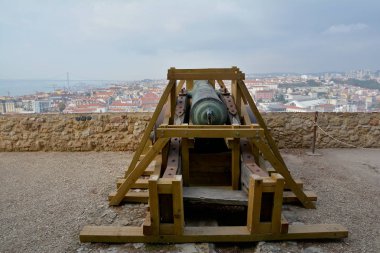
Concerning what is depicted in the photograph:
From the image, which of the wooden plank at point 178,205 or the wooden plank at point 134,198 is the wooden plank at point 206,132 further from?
the wooden plank at point 134,198

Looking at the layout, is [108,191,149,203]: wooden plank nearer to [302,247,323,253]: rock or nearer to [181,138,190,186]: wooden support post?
[181,138,190,186]: wooden support post

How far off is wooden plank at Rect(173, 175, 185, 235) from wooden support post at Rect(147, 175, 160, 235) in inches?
6.9

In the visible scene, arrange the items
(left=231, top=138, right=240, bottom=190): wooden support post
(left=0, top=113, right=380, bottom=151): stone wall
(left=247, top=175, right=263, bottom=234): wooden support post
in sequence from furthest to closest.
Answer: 1. (left=0, top=113, right=380, bottom=151): stone wall
2. (left=231, top=138, right=240, bottom=190): wooden support post
3. (left=247, top=175, right=263, bottom=234): wooden support post

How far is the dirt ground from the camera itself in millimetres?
3289

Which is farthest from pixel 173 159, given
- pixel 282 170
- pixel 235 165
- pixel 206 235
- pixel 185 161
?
pixel 282 170

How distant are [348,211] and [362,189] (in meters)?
1.02

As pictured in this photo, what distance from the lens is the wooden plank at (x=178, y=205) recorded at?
10.2ft

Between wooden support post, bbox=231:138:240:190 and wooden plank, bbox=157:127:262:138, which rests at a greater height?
wooden plank, bbox=157:127:262:138

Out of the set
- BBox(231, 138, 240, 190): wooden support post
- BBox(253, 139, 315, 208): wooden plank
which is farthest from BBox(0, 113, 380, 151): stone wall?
BBox(231, 138, 240, 190): wooden support post

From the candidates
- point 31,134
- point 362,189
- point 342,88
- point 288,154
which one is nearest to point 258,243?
A: point 362,189

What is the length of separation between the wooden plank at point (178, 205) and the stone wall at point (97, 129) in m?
4.14

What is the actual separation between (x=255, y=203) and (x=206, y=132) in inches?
37.0

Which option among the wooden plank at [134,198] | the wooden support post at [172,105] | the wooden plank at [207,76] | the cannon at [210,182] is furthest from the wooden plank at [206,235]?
the wooden plank at [207,76]

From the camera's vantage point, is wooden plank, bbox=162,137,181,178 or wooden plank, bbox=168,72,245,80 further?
wooden plank, bbox=168,72,245,80
